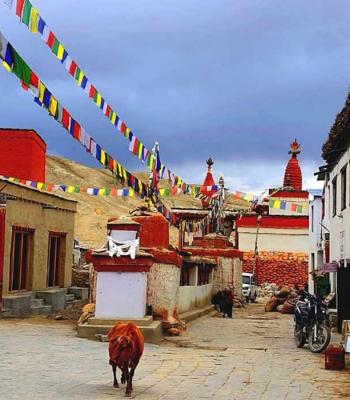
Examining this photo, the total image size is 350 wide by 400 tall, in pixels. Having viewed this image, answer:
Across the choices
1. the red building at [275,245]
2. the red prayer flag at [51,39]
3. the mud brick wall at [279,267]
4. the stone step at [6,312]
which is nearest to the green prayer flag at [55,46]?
the red prayer flag at [51,39]

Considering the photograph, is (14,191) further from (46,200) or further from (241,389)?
(241,389)

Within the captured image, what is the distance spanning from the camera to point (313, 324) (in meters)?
16.0

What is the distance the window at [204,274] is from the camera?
27.9 metres

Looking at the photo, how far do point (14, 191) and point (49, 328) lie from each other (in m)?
5.35

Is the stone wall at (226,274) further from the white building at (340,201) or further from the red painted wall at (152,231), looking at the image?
the red painted wall at (152,231)

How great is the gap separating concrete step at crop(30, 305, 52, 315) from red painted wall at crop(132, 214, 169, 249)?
5404 mm

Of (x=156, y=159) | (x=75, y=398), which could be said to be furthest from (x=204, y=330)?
(x=75, y=398)

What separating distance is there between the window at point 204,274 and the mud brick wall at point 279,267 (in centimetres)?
1536

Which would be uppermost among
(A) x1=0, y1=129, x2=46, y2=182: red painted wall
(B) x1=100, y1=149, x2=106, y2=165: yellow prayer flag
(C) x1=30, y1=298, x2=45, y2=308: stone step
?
(A) x1=0, y1=129, x2=46, y2=182: red painted wall

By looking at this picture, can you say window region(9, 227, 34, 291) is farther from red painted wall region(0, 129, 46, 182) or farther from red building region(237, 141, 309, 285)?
red building region(237, 141, 309, 285)

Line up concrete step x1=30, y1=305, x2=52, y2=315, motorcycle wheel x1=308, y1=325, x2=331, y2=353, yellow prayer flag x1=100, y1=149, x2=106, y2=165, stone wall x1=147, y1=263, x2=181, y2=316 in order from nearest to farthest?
1. motorcycle wheel x1=308, y1=325, x2=331, y2=353
2. yellow prayer flag x1=100, y1=149, x2=106, y2=165
3. stone wall x1=147, y1=263, x2=181, y2=316
4. concrete step x1=30, y1=305, x2=52, y2=315

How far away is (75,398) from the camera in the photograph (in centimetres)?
934

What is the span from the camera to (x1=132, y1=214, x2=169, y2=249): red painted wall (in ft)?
59.6

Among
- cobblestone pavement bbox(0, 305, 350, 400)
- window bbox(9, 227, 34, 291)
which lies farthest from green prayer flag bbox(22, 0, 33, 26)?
window bbox(9, 227, 34, 291)
